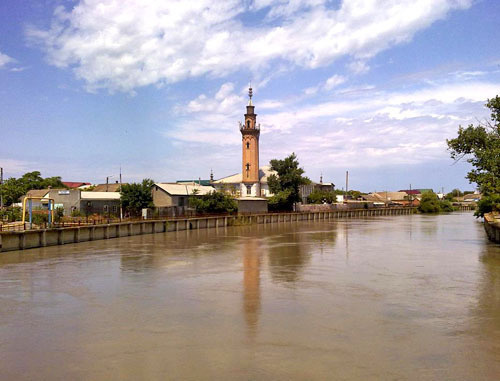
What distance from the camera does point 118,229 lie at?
46875mm

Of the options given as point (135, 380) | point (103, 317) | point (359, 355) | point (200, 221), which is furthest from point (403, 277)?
point (200, 221)

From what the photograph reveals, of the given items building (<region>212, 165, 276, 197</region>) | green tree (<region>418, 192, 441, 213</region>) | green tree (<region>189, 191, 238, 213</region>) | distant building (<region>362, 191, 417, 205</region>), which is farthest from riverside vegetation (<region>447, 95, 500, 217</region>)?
distant building (<region>362, 191, 417, 205</region>)

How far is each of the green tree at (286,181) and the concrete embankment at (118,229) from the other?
2.98m

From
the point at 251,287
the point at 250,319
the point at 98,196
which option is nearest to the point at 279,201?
the point at 98,196

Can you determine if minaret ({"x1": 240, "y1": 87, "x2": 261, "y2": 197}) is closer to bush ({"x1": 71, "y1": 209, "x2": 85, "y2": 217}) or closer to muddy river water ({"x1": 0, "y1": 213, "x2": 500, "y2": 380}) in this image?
bush ({"x1": 71, "y1": 209, "x2": 85, "y2": 217})

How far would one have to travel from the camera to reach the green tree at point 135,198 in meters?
62.5

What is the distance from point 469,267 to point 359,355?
1766 cm

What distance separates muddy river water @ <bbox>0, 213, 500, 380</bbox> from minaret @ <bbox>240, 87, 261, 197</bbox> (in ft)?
215

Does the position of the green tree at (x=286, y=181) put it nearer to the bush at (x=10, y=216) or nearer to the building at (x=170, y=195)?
the building at (x=170, y=195)

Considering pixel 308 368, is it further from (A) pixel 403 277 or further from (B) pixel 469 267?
(B) pixel 469 267

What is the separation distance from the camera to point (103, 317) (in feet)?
52.7

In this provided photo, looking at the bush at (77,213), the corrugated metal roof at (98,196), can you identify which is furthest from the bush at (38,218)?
the corrugated metal roof at (98,196)

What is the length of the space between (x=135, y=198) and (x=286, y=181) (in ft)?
105

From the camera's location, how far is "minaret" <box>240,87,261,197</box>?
3720 inches
